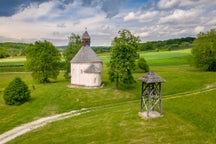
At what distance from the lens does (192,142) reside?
15.7m

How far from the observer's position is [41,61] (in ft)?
169

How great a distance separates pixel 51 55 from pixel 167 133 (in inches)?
1642

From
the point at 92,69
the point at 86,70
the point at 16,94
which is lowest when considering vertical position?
the point at 16,94

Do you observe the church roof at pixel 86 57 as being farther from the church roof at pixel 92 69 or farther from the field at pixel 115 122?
the field at pixel 115 122

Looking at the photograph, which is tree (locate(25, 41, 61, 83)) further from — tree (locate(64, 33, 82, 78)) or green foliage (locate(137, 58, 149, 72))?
green foliage (locate(137, 58, 149, 72))

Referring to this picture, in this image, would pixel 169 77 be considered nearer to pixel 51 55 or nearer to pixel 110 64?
pixel 110 64

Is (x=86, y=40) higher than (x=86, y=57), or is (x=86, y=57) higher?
(x=86, y=40)

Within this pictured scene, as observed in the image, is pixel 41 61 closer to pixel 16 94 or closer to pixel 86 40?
pixel 86 40

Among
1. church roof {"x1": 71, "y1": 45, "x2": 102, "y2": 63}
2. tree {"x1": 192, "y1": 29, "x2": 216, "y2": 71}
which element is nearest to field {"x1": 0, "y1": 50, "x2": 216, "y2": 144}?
church roof {"x1": 71, "y1": 45, "x2": 102, "y2": 63}

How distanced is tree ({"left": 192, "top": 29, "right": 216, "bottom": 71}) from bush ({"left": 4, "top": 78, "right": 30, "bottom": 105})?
1860 inches

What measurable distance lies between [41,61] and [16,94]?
744 inches

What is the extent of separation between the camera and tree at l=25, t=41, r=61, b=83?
51938 mm

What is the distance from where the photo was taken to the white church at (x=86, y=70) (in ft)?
140

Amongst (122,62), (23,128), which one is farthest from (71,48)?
(23,128)
